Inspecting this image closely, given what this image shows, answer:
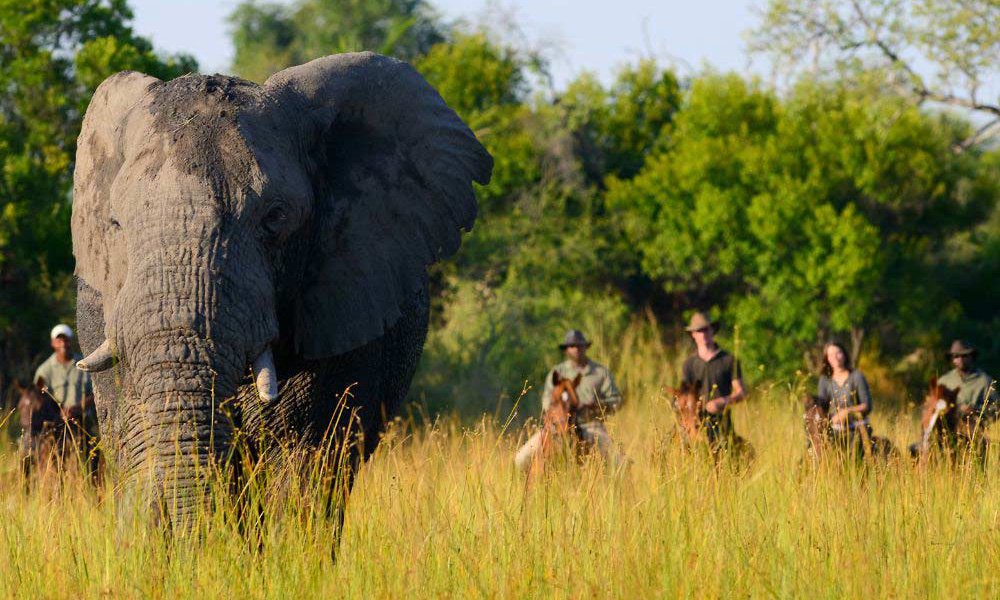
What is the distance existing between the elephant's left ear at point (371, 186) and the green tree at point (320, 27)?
32041mm

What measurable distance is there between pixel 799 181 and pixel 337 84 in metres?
15.9

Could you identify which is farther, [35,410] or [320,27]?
[320,27]

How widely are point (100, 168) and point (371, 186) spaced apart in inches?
48.9

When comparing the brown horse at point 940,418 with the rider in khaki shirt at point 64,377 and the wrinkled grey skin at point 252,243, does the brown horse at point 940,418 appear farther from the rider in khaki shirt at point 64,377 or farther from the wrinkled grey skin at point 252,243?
the rider in khaki shirt at point 64,377

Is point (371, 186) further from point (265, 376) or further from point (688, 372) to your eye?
point (688, 372)

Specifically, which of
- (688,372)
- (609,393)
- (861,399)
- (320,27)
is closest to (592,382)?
(609,393)

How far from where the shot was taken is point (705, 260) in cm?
2372

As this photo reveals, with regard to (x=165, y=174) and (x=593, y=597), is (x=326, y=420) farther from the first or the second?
(x=593, y=597)

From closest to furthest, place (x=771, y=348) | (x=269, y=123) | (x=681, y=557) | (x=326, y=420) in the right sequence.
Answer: (x=681, y=557)
(x=269, y=123)
(x=326, y=420)
(x=771, y=348)

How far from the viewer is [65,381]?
11.9 metres

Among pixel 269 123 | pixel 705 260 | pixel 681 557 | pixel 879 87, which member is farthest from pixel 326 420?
pixel 705 260

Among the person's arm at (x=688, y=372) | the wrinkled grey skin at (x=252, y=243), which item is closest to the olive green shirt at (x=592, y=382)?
the person's arm at (x=688, y=372)

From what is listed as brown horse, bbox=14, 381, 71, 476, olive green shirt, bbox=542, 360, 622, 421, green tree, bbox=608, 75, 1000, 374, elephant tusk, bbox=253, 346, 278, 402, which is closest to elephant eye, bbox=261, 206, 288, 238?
elephant tusk, bbox=253, 346, 278, 402

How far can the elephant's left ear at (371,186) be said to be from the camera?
7.13 meters
